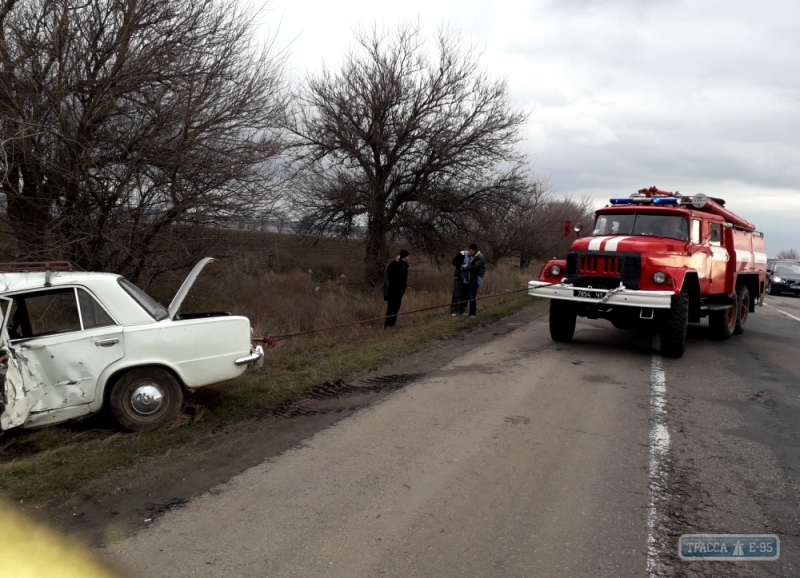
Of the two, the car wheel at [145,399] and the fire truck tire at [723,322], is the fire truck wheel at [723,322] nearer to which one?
the fire truck tire at [723,322]

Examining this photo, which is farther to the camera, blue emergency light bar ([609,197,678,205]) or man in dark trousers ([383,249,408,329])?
man in dark trousers ([383,249,408,329])

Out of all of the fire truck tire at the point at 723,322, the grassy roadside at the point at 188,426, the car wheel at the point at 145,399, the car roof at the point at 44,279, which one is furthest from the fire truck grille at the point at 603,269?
the car roof at the point at 44,279

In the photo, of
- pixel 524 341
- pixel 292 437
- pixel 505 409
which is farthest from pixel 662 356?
pixel 292 437

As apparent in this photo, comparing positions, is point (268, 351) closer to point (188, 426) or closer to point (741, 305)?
point (188, 426)

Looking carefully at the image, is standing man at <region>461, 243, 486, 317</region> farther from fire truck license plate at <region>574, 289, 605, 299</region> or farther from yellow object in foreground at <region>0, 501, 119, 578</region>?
yellow object in foreground at <region>0, 501, 119, 578</region>

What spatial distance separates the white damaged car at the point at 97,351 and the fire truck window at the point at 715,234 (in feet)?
30.1

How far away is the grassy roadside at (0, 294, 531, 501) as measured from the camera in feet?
16.3

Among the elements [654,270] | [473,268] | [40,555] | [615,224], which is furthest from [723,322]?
[40,555]

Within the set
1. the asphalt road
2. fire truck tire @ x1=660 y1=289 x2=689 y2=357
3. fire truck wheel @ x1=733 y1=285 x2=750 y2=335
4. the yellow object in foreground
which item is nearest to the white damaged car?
the asphalt road

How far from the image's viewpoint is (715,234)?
1209 cm

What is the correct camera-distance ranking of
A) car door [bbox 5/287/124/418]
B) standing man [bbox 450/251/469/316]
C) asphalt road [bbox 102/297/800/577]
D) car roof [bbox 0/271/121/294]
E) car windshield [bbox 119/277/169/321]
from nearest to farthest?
asphalt road [bbox 102/297/800/577], car door [bbox 5/287/124/418], car roof [bbox 0/271/121/294], car windshield [bbox 119/277/169/321], standing man [bbox 450/251/469/316]

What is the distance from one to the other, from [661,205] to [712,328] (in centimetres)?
301

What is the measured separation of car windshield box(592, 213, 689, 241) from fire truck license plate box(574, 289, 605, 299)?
1768 mm

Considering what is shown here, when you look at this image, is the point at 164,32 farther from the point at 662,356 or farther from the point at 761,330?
the point at 761,330
